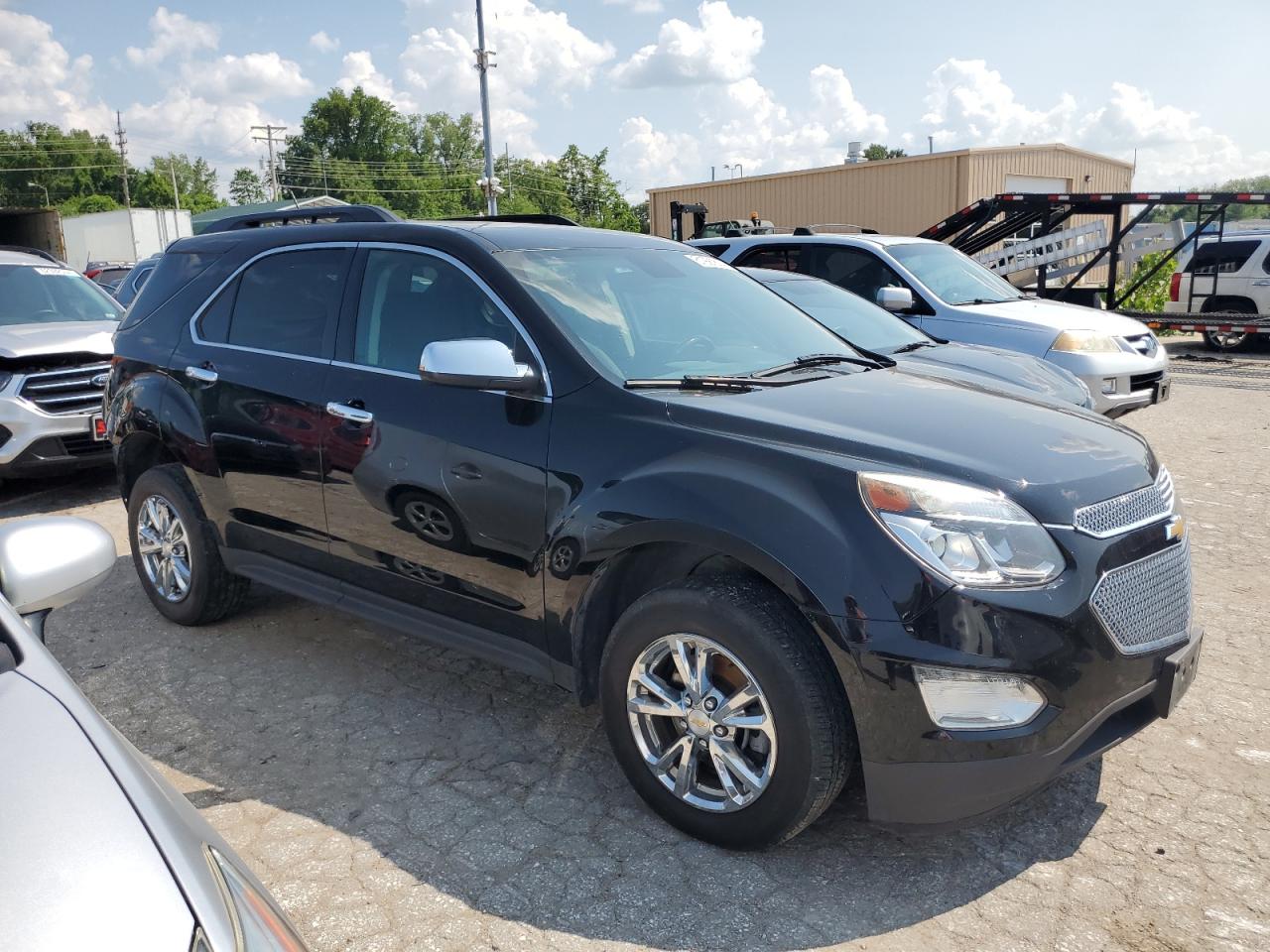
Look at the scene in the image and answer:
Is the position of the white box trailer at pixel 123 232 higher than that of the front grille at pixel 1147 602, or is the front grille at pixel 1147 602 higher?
the white box trailer at pixel 123 232

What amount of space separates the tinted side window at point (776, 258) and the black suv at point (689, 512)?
5.31 metres

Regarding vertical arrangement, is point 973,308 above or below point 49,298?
below

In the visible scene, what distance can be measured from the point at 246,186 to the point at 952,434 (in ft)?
417

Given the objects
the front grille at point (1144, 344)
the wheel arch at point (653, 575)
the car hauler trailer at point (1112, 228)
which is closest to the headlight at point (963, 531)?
the wheel arch at point (653, 575)

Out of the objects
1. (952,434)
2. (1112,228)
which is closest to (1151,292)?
(1112,228)

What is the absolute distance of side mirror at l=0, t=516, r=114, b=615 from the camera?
1982mm

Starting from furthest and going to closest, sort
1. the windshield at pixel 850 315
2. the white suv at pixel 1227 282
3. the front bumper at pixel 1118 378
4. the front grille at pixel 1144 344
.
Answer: the white suv at pixel 1227 282, the front grille at pixel 1144 344, the front bumper at pixel 1118 378, the windshield at pixel 850 315

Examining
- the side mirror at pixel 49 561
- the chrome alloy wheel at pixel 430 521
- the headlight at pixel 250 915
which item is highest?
the side mirror at pixel 49 561

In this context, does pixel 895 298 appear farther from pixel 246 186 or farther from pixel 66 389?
pixel 246 186

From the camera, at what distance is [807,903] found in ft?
8.87

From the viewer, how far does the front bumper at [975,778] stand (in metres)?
2.50

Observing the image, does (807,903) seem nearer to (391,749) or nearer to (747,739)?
(747,739)

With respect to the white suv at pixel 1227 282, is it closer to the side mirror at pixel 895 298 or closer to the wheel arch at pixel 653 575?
the side mirror at pixel 895 298

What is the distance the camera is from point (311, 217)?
480 centimetres
